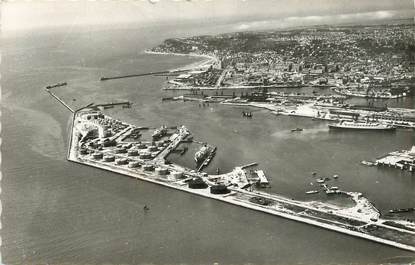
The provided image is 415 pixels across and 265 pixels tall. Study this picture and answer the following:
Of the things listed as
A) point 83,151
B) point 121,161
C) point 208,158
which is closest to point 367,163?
point 208,158

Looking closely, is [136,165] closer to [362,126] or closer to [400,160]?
[400,160]

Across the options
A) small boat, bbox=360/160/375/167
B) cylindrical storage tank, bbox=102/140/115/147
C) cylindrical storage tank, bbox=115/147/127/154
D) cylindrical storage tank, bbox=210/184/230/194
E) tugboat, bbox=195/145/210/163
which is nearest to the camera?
cylindrical storage tank, bbox=210/184/230/194

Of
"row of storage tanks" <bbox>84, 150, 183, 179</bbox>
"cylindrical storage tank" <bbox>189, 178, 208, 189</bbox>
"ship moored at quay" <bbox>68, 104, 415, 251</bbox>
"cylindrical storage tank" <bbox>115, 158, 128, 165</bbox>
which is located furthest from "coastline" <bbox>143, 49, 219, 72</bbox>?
"cylindrical storage tank" <bbox>189, 178, 208, 189</bbox>

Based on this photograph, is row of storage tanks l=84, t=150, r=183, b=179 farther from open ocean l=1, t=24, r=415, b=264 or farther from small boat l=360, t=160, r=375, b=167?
small boat l=360, t=160, r=375, b=167

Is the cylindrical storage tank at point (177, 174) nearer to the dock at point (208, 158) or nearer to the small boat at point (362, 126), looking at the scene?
the dock at point (208, 158)

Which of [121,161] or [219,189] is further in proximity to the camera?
[121,161]
